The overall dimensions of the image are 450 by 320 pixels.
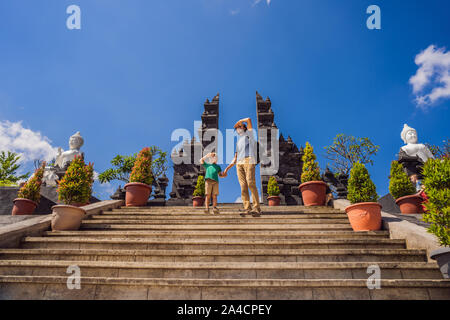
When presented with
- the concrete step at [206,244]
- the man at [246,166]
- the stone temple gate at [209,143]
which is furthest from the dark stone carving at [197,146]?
the concrete step at [206,244]

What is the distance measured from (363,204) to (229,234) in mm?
2714

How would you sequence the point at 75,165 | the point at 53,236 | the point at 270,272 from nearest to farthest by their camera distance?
the point at 270,272 → the point at 53,236 → the point at 75,165

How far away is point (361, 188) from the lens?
194 inches

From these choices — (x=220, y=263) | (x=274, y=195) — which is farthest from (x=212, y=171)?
(x=274, y=195)

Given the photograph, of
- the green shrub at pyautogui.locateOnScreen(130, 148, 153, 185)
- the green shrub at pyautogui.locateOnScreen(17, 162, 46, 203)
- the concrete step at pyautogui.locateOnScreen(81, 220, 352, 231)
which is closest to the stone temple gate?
the green shrub at pyautogui.locateOnScreen(130, 148, 153, 185)

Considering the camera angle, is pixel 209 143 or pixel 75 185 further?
pixel 209 143

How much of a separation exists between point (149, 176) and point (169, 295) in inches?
244

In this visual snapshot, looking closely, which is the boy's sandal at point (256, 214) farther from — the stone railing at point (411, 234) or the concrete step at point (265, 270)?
the concrete step at point (265, 270)

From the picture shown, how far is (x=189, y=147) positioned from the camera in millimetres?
17172

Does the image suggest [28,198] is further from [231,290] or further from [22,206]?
[231,290]

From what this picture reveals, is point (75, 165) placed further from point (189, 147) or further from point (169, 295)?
point (189, 147)

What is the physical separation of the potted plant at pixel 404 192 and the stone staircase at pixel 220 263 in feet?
10.6

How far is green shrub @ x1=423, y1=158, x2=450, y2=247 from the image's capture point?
2.92m

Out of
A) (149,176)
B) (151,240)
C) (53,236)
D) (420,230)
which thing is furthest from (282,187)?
(53,236)
